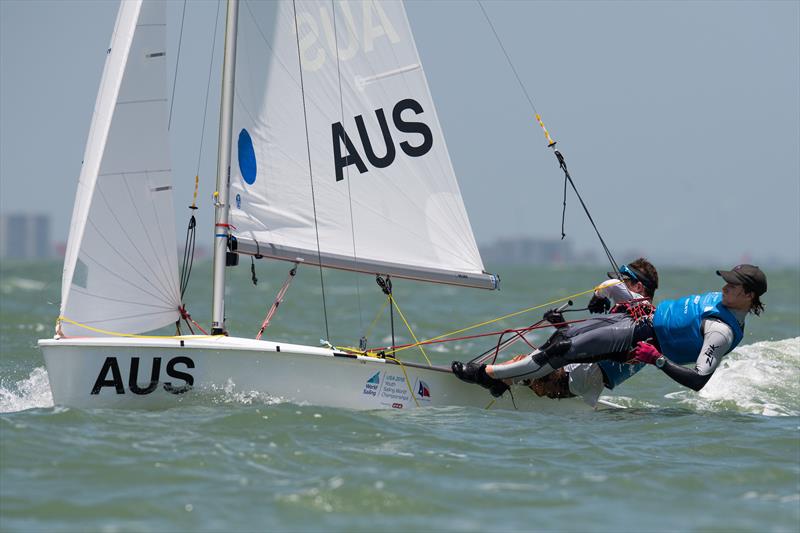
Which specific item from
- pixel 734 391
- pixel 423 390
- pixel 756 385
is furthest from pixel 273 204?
pixel 756 385

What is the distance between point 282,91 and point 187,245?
131 cm

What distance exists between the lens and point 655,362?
675 centimetres

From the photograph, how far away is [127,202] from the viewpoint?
22.3 ft

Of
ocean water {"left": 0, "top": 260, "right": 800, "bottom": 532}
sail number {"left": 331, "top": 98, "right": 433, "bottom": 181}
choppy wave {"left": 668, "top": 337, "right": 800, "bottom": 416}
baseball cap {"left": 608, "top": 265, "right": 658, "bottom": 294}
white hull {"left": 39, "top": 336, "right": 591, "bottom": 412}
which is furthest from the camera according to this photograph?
choppy wave {"left": 668, "top": 337, "right": 800, "bottom": 416}

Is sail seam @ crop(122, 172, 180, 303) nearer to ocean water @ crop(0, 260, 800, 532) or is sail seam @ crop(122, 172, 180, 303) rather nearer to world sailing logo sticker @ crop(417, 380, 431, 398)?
ocean water @ crop(0, 260, 800, 532)

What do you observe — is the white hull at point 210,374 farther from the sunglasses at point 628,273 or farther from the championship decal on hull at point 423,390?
the sunglasses at point 628,273

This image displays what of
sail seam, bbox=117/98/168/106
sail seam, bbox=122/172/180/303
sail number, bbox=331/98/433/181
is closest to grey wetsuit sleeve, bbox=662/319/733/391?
sail number, bbox=331/98/433/181

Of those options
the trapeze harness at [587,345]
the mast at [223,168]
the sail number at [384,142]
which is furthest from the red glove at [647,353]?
the mast at [223,168]

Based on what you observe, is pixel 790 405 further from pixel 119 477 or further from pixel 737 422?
pixel 119 477

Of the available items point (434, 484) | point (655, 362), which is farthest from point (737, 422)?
point (434, 484)

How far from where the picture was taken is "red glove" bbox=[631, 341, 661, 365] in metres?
6.77

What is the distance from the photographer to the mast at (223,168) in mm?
6977

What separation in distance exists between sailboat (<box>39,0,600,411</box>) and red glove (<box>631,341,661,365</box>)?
79 centimetres

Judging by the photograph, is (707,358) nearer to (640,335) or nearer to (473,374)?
(640,335)
